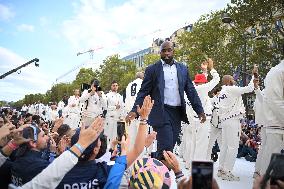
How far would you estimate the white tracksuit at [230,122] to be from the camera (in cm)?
727

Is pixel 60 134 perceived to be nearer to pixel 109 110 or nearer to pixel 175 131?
pixel 175 131

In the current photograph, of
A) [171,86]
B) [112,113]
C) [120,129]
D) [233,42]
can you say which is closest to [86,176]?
[171,86]

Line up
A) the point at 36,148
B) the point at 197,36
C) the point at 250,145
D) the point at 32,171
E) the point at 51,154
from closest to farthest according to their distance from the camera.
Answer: the point at 32,171
the point at 36,148
the point at 51,154
the point at 250,145
the point at 197,36

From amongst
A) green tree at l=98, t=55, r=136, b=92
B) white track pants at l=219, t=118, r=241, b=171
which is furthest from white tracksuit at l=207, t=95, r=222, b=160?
green tree at l=98, t=55, r=136, b=92

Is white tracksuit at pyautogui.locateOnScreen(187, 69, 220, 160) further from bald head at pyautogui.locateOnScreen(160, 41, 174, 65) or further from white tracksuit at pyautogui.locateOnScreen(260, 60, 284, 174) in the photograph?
white tracksuit at pyautogui.locateOnScreen(260, 60, 284, 174)

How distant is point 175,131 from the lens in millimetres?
5516

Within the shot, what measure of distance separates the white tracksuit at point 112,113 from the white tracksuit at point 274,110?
746 cm

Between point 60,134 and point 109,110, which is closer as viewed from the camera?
point 60,134

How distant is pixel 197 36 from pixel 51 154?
112 ft

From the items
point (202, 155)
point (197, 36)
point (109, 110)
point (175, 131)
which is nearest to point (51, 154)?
point (175, 131)

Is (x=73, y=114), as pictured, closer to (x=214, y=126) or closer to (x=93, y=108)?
(x=93, y=108)

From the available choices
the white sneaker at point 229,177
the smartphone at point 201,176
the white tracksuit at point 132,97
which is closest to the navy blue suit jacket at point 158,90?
the white sneaker at point 229,177

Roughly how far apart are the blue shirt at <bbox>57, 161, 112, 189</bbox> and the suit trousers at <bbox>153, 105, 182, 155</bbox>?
7.47 feet

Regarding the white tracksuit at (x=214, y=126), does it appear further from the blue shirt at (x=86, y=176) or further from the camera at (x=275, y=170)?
the camera at (x=275, y=170)
